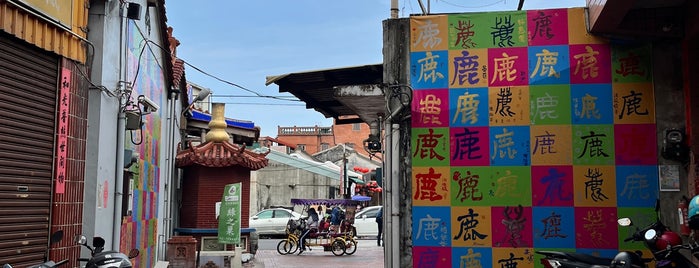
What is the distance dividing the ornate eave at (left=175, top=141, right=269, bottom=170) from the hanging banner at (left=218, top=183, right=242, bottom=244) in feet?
5.50

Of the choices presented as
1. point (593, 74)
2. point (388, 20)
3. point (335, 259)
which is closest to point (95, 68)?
point (388, 20)

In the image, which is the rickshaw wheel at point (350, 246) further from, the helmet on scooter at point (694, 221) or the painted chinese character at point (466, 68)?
the helmet on scooter at point (694, 221)

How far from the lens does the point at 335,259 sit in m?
18.0

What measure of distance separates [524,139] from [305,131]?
50.7 meters

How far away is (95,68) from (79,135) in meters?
0.78

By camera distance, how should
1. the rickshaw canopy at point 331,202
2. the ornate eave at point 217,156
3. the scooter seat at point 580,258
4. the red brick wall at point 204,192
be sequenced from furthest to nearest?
the rickshaw canopy at point 331,202 → the red brick wall at point 204,192 → the ornate eave at point 217,156 → the scooter seat at point 580,258

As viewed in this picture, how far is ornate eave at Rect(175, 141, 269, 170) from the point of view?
15016 mm

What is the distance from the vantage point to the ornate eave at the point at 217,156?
15.0m

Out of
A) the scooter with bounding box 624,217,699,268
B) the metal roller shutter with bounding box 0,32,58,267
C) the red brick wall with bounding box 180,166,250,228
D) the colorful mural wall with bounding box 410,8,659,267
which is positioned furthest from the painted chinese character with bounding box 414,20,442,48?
the red brick wall with bounding box 180,166,250,228

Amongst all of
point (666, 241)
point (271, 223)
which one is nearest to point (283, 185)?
point (271, 223)

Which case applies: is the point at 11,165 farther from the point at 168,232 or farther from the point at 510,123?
the point at 168,232

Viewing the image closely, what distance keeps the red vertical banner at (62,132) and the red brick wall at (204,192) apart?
876cm

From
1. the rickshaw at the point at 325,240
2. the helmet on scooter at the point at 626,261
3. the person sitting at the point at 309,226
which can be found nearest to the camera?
the helmet on scooter at the point at 626,261

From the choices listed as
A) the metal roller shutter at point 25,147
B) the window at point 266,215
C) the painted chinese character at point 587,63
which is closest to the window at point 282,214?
the window at point 266,215
